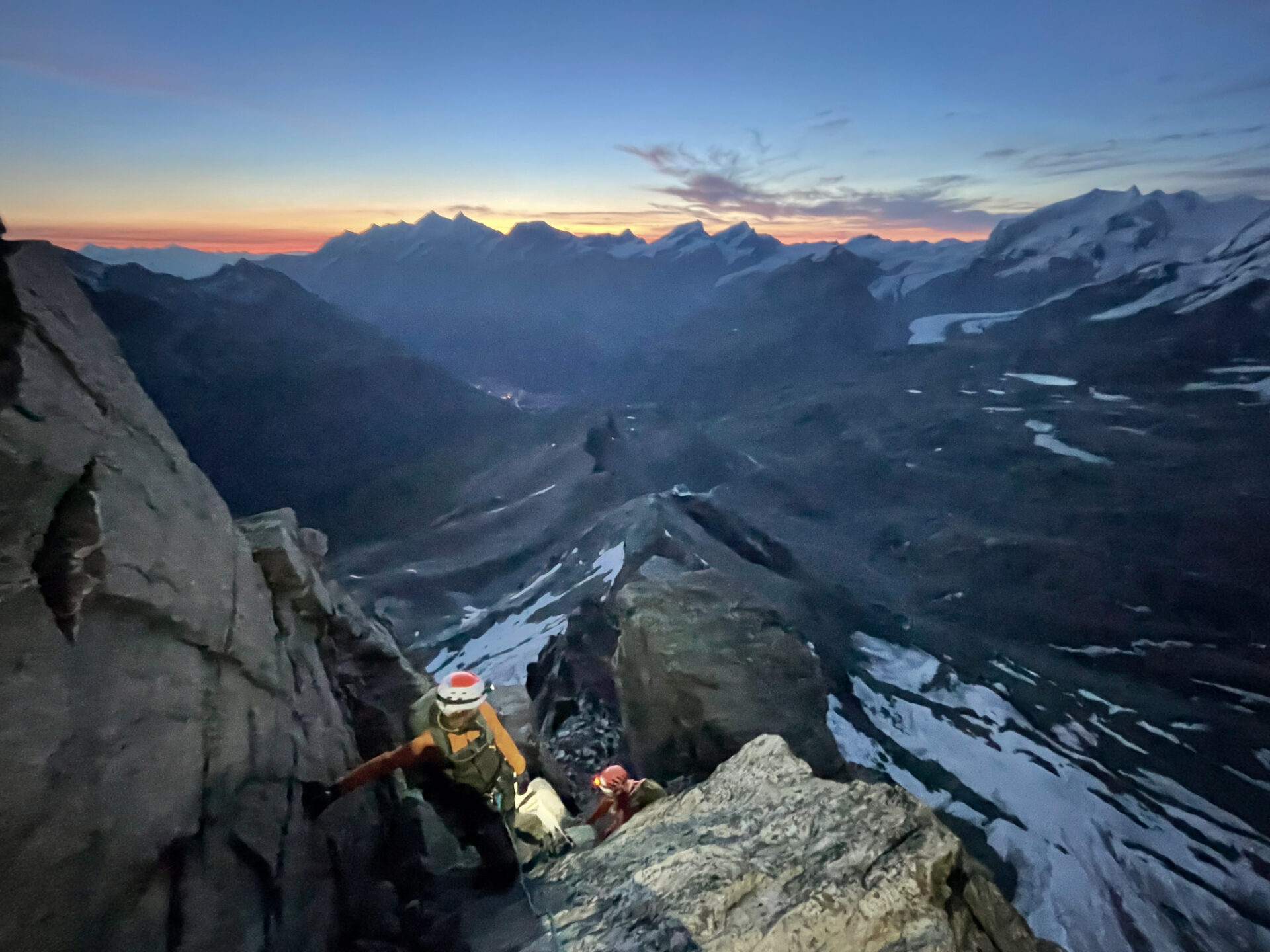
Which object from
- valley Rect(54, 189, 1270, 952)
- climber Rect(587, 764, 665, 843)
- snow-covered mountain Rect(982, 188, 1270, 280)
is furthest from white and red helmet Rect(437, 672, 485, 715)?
snow-covered mountain Rect(982, 188, 1270, 280)

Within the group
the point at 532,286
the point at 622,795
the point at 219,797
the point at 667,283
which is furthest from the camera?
the point at 667,283

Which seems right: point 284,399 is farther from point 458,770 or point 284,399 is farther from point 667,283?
point 667,283

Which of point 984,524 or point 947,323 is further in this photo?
point 947,323

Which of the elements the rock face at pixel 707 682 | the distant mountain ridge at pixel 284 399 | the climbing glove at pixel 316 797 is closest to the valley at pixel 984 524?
the distant mountain ridge at pixel 284 399

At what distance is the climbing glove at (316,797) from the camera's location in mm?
4246

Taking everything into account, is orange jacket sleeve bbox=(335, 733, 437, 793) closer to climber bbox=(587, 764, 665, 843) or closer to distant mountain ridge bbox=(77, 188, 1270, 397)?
climber bbox=(587, 764, 665, 843)

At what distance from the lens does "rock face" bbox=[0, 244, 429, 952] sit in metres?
2.64

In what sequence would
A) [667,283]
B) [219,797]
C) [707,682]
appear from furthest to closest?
[667,283] < [707,682] < [219,797]

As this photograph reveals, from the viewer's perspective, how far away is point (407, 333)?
49906 mm

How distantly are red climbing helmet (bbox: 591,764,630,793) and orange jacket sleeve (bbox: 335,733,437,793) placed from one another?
7.79 feet

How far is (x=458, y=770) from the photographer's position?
4.39 meters

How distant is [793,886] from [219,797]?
12.0 feet

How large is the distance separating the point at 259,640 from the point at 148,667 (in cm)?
128

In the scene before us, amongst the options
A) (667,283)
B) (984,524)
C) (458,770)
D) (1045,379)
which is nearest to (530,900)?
(458,770)
